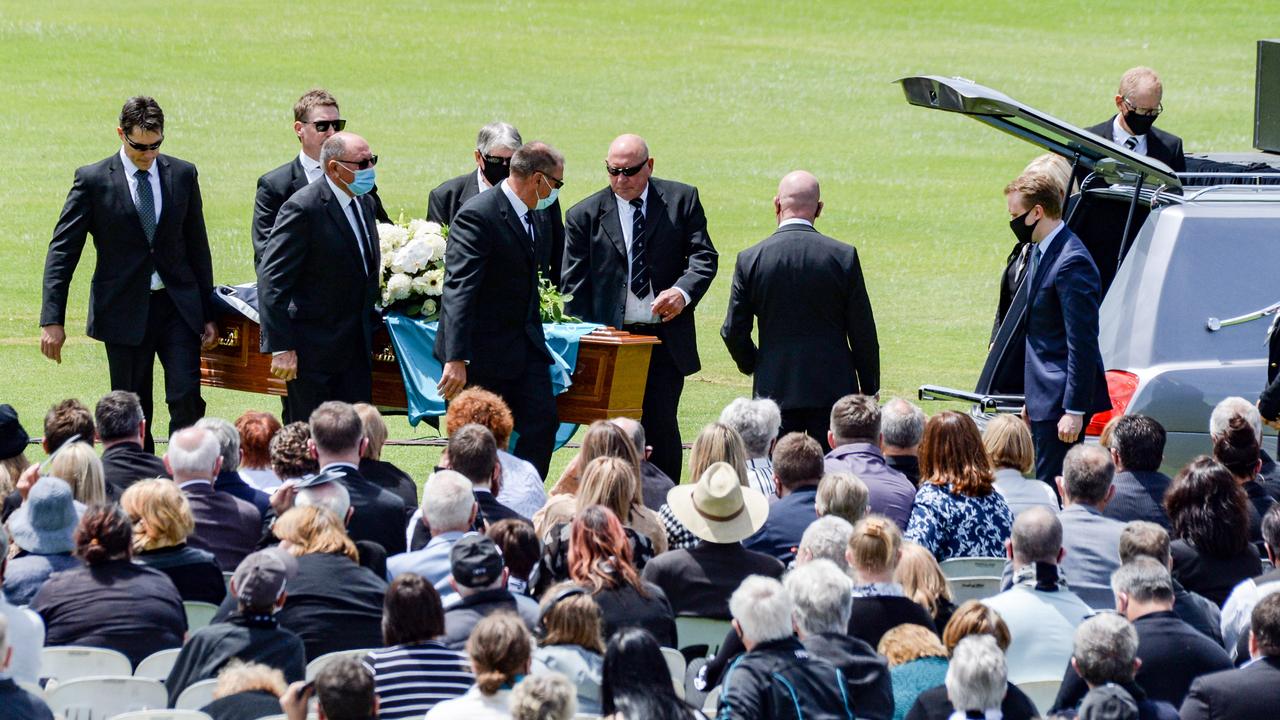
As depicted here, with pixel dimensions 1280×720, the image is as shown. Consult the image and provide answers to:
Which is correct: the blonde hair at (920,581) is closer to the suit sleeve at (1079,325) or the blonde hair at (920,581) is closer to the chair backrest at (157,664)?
the chair backrest at (157,664)

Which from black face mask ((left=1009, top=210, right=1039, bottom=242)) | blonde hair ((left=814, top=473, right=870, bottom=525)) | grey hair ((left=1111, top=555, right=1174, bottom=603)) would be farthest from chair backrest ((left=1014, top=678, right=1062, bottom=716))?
black face mask ((left=1009, top=210, right=1039, bottom=242))

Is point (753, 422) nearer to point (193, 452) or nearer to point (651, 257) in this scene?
point (651, 257)

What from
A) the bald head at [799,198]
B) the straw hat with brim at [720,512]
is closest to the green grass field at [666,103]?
the bald head at [799,198]

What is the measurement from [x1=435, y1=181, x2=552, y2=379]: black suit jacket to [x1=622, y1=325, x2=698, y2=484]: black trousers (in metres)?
0.87

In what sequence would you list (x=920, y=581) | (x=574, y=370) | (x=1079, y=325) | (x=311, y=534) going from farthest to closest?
1. (x=574, y=370)
2. (x=1079, y=325)
3. (x=311, y=534)
4. (x=920, y=581)

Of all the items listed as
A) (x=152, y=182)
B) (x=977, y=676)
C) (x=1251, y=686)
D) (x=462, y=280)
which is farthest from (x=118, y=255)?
(x=1251, y=686)

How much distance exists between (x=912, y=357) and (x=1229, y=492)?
32.2 ft

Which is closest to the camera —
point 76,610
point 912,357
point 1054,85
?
point 76,610

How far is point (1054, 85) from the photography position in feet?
114

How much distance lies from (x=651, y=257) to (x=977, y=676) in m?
5.53

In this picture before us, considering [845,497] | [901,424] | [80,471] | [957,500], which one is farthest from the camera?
[901,424]

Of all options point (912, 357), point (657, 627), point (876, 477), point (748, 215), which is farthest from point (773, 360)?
point (748, 215)

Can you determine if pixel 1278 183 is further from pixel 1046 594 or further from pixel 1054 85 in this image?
pixel 1054 85

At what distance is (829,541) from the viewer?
6.70m
